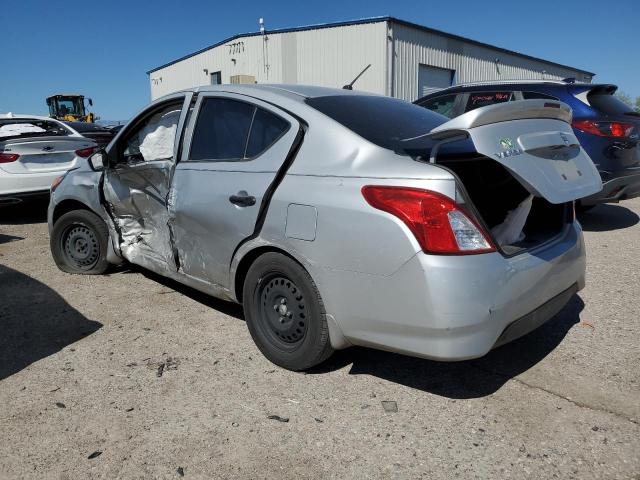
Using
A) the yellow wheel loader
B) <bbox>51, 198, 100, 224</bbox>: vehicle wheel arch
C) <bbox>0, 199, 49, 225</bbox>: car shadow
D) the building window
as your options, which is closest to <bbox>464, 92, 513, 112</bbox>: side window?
<bbox>51, 198, 100, 224</bbox>: vehicle wheel arch

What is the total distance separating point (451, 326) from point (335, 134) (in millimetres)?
1131

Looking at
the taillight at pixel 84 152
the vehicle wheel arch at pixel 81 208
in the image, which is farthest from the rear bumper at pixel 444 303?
the taillight at pixel 84 152

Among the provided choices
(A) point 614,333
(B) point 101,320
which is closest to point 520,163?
(A) point 614,333

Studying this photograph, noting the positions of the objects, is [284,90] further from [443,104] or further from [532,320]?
[443,104]

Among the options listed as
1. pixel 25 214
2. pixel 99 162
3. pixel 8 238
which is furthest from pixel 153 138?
pixel 25 214

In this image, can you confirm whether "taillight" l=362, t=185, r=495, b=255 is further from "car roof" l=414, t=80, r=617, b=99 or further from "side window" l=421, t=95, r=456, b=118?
"side window" l=421, t=95, r=456, b=118

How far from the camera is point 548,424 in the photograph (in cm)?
242

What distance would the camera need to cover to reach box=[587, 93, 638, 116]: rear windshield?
5852 millimetres

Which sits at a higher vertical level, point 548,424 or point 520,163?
point 520,163

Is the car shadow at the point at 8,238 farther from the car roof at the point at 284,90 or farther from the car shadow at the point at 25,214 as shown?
the car roof at the point at 284,90

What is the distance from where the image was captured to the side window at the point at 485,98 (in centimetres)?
658

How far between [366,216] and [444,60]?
21.0m

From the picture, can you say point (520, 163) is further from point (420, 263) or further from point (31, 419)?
point (31, 419)

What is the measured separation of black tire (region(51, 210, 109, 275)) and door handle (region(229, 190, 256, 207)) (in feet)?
6.36
